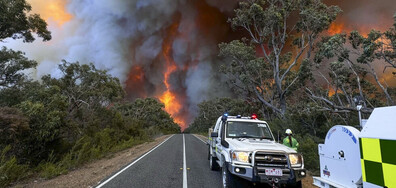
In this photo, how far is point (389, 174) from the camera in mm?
2455

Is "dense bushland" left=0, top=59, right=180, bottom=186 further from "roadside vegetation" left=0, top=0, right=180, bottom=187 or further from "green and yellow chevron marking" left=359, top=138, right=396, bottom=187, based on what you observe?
"green and yellow chevron marking" left=359, top=138, right=396, bottom=187

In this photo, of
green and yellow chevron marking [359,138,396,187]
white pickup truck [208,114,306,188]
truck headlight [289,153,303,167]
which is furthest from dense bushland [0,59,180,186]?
green and yellow chevron marking [359,138,396,187]

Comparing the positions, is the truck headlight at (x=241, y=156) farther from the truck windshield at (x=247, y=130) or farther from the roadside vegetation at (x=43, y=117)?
the roadside vegetation at (x=43, y=117)

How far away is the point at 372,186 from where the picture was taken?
2752 mm

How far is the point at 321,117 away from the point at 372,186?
47.5 ft

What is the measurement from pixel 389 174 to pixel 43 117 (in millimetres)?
13310

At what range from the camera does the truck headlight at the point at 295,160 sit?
5705 millimetres

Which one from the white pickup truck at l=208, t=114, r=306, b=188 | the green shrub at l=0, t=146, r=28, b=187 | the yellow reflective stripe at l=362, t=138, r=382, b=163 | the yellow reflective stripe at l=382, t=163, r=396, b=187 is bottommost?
the green shrub at l=0, t=146, r=28, b=187

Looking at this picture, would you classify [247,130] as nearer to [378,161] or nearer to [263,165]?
[263,165]

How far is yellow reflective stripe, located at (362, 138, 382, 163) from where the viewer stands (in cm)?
262

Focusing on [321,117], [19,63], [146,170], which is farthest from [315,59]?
[19,63]

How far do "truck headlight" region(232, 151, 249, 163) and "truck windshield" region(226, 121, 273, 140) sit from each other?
1693mm

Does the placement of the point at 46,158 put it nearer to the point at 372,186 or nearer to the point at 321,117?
the point at 372,186

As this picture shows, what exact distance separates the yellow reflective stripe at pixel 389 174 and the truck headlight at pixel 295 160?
327cm
